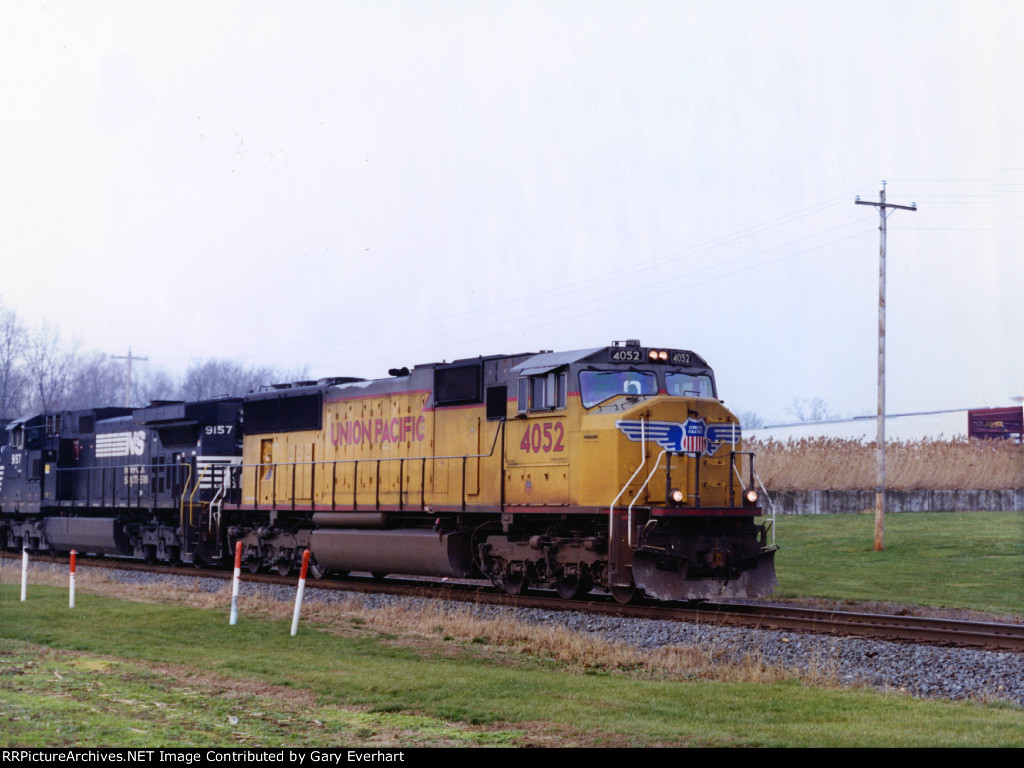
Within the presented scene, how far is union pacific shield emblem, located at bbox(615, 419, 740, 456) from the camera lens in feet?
53.7

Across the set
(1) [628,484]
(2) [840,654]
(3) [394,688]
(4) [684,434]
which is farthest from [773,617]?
(3) [394,688]

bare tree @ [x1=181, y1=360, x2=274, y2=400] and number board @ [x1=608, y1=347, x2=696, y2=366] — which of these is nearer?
number board @ [x1=608, y1=347, x2=696, y2=366]

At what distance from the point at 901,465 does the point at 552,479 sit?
29.0m

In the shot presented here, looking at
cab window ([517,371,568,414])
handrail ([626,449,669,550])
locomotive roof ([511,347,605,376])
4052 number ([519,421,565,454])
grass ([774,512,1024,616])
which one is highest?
locomotive roof ([511,347,605,376])

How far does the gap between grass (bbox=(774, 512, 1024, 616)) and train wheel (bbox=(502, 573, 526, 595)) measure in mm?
4871

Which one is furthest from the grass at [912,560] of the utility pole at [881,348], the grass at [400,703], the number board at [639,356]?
the grass at [400,703]

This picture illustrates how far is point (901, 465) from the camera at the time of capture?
42.3 m

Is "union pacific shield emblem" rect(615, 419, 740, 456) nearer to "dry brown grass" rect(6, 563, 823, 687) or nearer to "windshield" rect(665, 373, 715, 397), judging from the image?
"windshield" rect(665, 373, 715, 397)

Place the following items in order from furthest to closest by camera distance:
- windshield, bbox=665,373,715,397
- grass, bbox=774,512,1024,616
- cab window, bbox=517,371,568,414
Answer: grass, bbox=774,512,1024,616 < windshield, bbox=665,373,715,397 < cab window, bbox=517,371,568,414

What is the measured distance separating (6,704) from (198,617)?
7677 millimetres

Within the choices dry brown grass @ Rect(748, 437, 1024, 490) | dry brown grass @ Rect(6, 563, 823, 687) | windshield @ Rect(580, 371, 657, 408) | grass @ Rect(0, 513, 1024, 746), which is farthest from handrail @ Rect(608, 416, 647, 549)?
dry brown grass @ Rect(748, 437, 1024, 490)

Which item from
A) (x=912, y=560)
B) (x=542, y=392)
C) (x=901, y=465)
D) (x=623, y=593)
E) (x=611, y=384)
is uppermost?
(x=611, y=384)

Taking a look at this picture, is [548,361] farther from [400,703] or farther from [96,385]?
[96,385]
